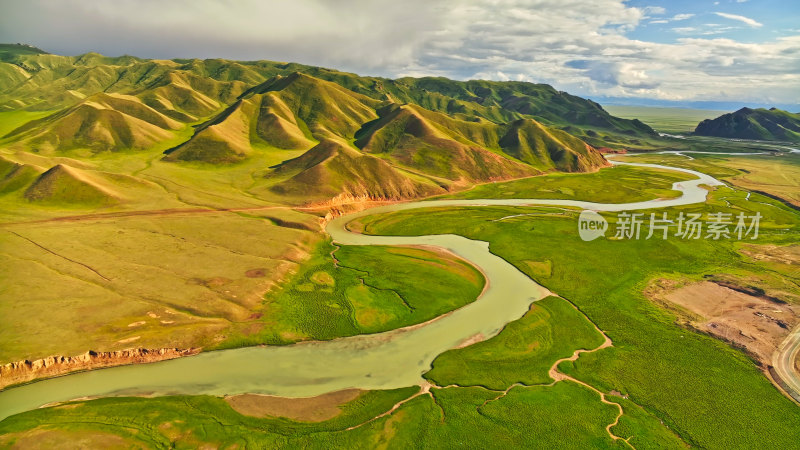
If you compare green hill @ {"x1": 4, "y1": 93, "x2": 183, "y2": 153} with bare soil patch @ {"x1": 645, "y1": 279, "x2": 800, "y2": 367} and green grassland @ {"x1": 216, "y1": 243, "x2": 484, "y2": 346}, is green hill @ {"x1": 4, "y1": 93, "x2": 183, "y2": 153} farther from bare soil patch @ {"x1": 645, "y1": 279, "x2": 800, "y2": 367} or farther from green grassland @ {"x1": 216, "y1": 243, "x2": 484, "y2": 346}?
bare soil patch @ {"x1": 645, "y1": 279, "x2": 800, "y2": 367}

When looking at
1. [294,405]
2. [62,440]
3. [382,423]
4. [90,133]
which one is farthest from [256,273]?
[90,133]

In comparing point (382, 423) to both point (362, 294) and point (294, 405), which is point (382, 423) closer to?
point (294, 405)

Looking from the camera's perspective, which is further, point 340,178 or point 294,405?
point 340,178

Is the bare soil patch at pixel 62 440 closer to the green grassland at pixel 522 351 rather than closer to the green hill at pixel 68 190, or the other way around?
the green grassland at pixel 522 351

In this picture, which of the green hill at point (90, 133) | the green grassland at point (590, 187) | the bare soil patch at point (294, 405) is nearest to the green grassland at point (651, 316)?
the bare soil patch at point (294, 405)

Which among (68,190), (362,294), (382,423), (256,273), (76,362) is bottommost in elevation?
(382,423)

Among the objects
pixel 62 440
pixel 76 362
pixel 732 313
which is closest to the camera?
pixel 62 440

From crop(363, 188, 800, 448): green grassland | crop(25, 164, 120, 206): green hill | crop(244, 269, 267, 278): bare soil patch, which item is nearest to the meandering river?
crop(363, 188, 800, 448): green grassland
